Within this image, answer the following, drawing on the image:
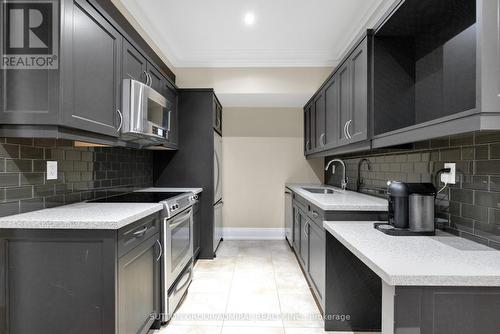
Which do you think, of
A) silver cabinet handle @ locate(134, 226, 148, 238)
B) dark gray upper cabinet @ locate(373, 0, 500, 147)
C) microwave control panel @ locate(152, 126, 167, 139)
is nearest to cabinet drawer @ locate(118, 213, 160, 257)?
silver cabinet handle @ locate(134, 226, 148, 238)

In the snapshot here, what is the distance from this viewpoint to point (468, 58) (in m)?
1.48

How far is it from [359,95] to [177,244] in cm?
200

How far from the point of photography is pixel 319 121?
3.46 m

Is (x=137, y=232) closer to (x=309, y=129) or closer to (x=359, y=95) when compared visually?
(x=359, y=95)

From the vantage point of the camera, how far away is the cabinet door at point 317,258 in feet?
6.79

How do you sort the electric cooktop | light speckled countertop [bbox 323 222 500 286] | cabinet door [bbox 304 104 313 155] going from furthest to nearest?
cabinet door [bbox 304 104 313 155], the electric cooktop, light speckled countertop [bbox 323 222 500 286]

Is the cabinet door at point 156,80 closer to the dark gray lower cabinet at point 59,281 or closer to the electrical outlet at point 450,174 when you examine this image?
the dark gray lower cabinet at point 59,281

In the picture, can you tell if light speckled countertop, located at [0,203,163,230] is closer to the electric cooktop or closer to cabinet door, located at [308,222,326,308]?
the electric cooktop

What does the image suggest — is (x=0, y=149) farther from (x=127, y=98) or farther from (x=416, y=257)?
(x=416, y=257)

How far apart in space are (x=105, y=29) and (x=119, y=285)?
64.3 inches

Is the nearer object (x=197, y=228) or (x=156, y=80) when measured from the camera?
(x=156, y=80)

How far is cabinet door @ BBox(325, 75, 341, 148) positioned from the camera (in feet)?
8.88

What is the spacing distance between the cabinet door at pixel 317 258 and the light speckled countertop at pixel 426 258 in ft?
1.92

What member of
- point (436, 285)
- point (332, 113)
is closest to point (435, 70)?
point (332, 113)
